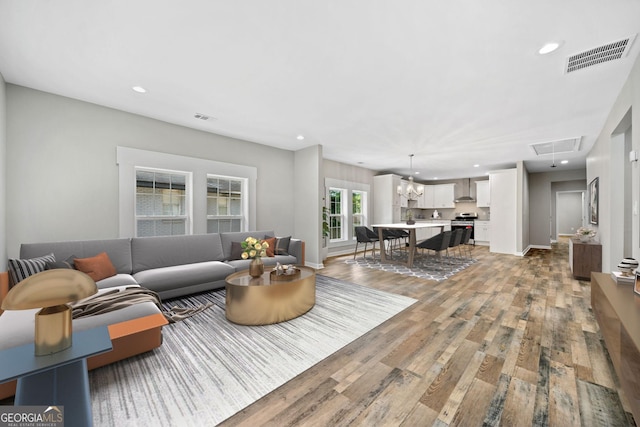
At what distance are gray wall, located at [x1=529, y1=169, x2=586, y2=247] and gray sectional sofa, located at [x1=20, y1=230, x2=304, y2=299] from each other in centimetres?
907

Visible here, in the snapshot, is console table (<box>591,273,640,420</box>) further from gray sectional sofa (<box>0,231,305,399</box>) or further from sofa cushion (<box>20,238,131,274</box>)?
sofa cushion (<box>20,238,131,274</box>)

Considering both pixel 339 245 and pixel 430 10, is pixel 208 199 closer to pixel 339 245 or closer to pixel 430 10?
pixel 339 245

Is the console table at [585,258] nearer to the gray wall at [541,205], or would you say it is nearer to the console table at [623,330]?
the console table at [623,330]

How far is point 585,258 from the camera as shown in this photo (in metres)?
4.27

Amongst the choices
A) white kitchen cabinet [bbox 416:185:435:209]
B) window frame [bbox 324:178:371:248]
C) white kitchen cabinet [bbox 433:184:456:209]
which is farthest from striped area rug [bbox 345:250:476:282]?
white kitchen cabinet [bbox 416:185:435:209]

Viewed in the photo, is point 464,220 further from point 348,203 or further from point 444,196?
point 348,203

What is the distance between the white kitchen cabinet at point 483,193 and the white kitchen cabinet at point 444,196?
0.88m

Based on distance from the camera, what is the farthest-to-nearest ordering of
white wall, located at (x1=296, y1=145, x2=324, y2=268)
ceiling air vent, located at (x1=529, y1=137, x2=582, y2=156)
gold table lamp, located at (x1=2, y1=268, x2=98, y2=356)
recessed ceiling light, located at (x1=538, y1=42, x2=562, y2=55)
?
white wall, located at (x1=296, y1=145, x2=324, y2=268) < ceiling air vent, located at (x1=529, y1=137, x2=582, y2=156) < recessed ceiling light, located at (x1=538, y1=42, x2=562, y2=55) < gold table lamp, located at (x1=2, y1=268, x2=98, y2=356)

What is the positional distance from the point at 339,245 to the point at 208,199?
3801 millimetres

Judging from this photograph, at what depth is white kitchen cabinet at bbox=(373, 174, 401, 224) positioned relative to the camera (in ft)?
25.9

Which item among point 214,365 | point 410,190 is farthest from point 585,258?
point 214,365

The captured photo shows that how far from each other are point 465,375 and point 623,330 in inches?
37.1

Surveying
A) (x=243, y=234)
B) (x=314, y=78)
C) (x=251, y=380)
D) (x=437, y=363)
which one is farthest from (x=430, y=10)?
(x=243, y=234)

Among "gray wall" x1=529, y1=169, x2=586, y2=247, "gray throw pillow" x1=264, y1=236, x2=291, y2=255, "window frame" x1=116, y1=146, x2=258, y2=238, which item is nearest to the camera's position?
"window frame" x1=116, y1=146, x2=258, y2=238
